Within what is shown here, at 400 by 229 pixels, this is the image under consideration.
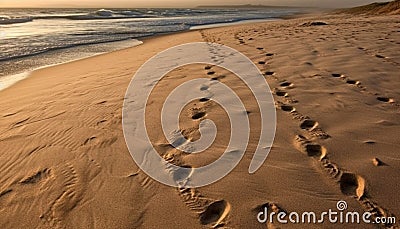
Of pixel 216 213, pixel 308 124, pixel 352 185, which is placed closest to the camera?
pixel 216 213

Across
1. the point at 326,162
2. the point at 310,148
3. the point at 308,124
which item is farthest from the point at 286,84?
the point at 326,162

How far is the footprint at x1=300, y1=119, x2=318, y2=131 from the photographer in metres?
3.06

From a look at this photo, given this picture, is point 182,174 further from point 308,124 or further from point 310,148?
point 308,124

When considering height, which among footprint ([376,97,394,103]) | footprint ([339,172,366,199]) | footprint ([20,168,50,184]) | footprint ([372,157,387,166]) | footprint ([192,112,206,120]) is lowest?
footprint ([20,168,50,184])

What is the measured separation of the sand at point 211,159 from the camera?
6.78 ft

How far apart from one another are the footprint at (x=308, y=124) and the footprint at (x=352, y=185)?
0.83m

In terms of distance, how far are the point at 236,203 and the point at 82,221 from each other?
1093 millimetres

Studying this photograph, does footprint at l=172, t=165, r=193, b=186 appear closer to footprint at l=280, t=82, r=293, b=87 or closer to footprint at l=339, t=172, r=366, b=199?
footprint at l=339, t=172, r=366, b=199

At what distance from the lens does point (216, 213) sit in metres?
2.06

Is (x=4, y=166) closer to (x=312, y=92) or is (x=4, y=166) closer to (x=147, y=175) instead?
(x=147, y=175)

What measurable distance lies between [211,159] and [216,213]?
2.22 ft

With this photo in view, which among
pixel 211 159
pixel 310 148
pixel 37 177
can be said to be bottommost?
pixel 37 177

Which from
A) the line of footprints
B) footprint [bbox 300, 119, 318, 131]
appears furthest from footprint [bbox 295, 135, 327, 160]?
footprint [bbox 300, 119, 318, 131]

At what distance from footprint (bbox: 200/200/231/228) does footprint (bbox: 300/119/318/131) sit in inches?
55.2
